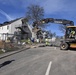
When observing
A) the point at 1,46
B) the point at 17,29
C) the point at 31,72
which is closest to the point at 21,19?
the point at 17,29

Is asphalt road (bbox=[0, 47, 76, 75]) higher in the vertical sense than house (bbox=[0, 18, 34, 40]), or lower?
lower

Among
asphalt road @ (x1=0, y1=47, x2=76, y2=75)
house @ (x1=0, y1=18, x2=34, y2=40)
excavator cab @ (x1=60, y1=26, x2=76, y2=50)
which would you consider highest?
house @ (x1=0, y1=18, x2=34, y2=40)

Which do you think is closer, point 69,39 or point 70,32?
point 69,39

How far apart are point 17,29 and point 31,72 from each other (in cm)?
6013

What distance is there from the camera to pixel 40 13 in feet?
217

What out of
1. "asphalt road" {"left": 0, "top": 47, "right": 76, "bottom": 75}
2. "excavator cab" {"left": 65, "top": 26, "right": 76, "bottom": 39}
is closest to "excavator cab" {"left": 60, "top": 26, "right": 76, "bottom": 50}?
"excavator cab" {"left": 65, "top": 26, "right": 76, "bottom": 39}

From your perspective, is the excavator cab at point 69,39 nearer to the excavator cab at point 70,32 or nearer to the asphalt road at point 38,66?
the excavator cab at point 70,32

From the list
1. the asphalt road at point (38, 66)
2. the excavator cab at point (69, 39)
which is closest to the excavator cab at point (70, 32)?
the excavator cab at point (69, 39)

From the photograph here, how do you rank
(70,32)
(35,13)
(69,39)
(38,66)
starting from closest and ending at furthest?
(38,66)
(69,39)
(70,32)
(35,13)

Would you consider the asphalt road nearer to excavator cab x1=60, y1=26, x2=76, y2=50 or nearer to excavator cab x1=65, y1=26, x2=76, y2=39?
excavator cab x1=60, y1=26, x2=76, y2=50

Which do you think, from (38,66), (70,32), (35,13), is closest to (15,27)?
(35,13)


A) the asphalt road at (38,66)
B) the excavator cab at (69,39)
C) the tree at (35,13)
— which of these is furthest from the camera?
the tree at (35,13)

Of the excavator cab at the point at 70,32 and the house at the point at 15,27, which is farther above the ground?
the house at the point at 15,27

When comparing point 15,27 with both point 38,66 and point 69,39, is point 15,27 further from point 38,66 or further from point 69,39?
point 38,66
